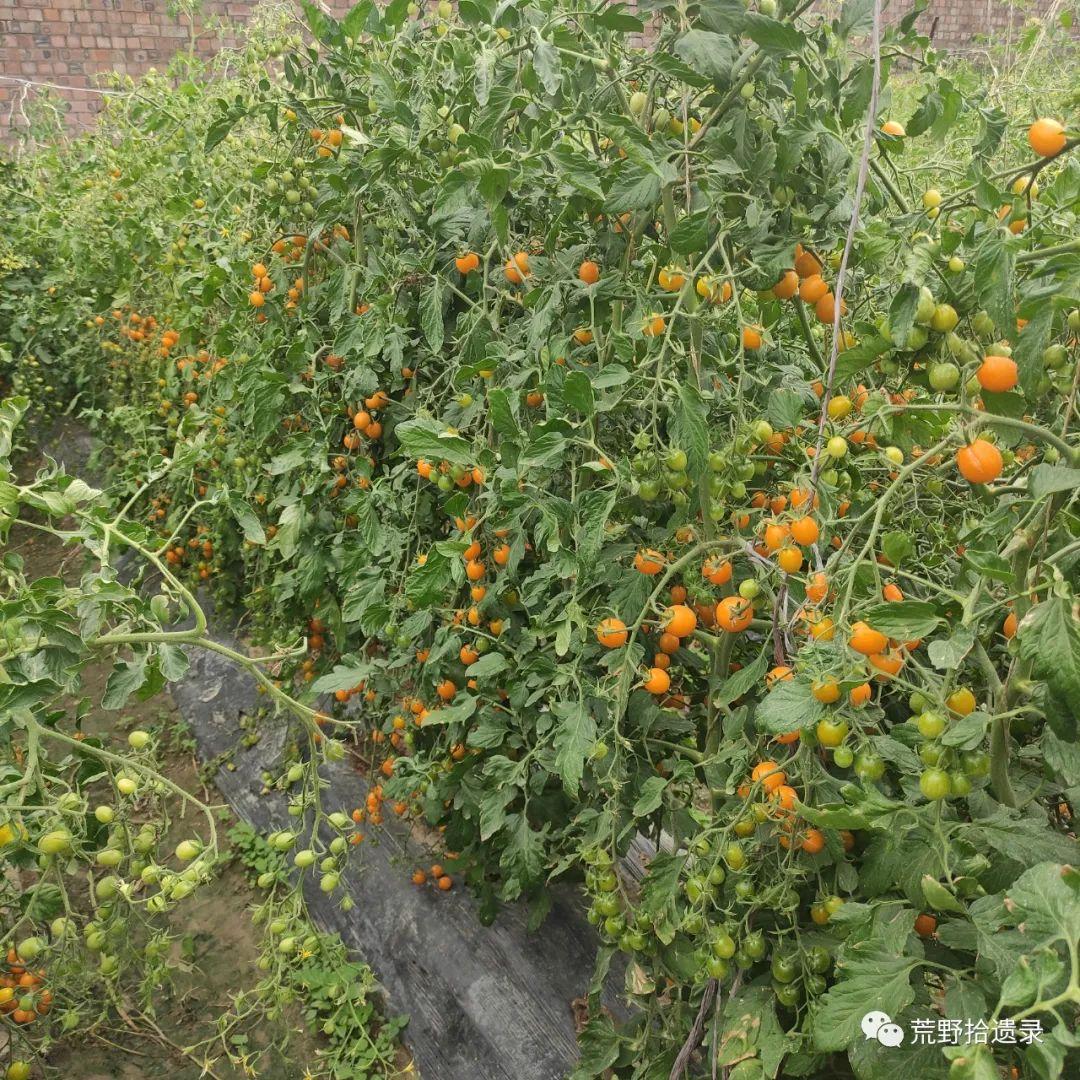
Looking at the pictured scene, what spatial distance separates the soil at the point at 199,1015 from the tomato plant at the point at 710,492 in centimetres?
62

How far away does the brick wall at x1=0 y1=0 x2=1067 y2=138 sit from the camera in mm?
6836

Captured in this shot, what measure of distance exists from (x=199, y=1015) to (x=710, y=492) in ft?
6.29

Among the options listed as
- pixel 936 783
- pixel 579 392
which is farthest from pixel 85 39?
pixel 936 783

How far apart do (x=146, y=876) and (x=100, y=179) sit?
11.6ft

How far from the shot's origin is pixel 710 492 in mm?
1188

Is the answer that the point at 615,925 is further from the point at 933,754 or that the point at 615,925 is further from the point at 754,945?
the point at 933,754

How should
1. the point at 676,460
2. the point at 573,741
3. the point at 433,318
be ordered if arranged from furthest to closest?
1. the point at 433,318
2. the point at 573,741
3. the point at 676,460

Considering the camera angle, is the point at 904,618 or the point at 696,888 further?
the point at 696,888

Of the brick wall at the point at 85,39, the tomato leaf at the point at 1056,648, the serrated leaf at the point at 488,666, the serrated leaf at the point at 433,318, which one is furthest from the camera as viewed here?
the brick wall at the point at 85,39

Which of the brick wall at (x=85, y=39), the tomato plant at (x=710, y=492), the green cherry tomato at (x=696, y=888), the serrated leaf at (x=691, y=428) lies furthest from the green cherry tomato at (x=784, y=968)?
the brick wall at (x=85, y=39)

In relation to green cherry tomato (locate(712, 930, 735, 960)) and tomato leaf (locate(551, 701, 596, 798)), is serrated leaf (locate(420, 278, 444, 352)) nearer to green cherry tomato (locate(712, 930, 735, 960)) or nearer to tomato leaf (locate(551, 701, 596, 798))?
tomato leaf (locate(551, 701, 596, 798))

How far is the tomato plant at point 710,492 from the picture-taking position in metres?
0.84

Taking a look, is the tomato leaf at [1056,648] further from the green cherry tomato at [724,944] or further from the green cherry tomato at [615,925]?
the green cherry tomato at [615,925]

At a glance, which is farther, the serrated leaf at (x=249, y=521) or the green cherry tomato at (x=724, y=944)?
the serrated leaf at (x=249, y=521)
